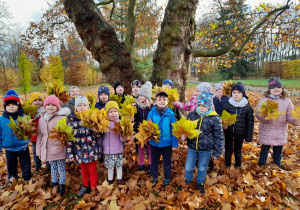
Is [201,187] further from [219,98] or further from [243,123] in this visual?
[219,98]

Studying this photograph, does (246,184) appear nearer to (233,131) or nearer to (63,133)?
(233,131)

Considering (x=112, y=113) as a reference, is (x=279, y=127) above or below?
below

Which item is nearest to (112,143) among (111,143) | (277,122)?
(111,143)

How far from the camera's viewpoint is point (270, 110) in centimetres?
295

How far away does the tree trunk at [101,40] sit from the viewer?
5.06 m

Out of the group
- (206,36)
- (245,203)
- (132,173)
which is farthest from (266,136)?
(206,36)

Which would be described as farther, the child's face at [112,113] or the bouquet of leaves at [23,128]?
the child's face at [112,113]

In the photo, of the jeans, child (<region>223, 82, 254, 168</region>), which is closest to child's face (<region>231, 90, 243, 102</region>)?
child (<region>223, 82, 254, 168</region>)

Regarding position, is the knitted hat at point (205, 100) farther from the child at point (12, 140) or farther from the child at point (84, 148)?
the child at point (12, 140)

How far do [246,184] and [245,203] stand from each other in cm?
56

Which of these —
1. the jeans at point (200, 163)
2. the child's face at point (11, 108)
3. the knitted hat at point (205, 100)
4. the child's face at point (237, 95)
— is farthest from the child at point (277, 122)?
the child's face at point (11, 108)

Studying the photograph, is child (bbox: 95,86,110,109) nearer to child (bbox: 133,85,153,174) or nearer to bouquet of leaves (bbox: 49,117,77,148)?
child (bbox: 133,85,153,174)

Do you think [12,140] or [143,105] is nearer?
[12,140]

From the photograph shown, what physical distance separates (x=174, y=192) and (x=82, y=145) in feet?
5.78
